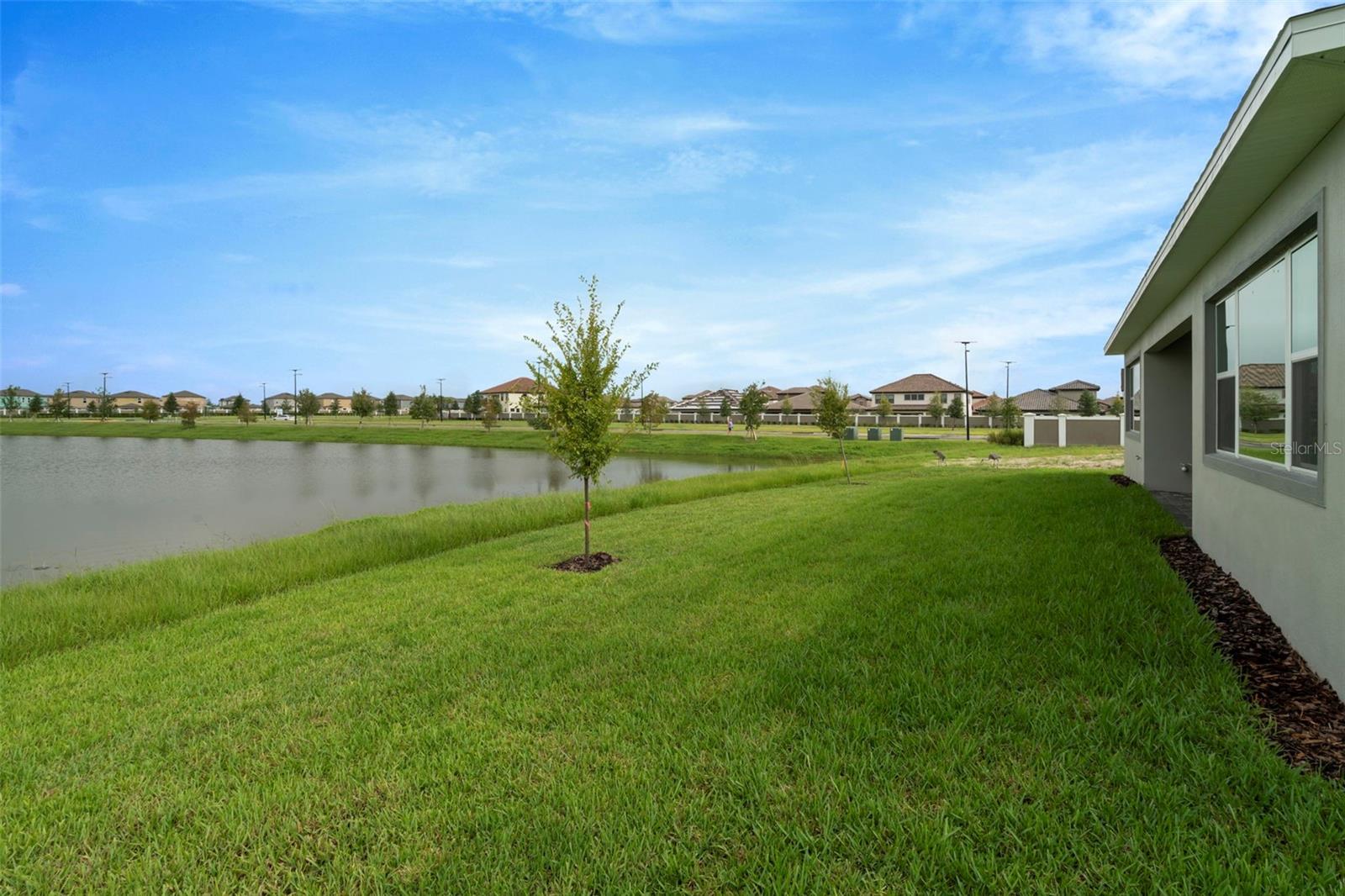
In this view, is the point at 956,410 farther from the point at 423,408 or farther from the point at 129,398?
the point at 129,398

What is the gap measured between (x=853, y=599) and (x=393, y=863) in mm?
4450

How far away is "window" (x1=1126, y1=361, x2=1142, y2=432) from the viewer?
14.8 m

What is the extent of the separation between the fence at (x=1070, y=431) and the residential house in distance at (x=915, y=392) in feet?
157

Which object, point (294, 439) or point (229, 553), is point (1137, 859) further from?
point (294, 439)

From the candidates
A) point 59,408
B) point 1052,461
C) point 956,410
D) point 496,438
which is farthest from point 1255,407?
point 59,408

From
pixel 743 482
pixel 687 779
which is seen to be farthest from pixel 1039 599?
pixel 743 482

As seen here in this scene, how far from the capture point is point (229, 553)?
Answer: 1041 centimetres

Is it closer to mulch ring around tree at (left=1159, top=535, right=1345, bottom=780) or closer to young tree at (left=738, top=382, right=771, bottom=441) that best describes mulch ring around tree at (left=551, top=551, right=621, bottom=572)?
mulch ring around tree at (left=1159, top=535, right=1345, bottom=780)

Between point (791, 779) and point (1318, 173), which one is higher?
point (1318, 173)

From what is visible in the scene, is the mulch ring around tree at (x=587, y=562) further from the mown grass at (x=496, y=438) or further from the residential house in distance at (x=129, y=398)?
the residential house in distance at (x=129, y=398)

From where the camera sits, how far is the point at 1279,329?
5.40m

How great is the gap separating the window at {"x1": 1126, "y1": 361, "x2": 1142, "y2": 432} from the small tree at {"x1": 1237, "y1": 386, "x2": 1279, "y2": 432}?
8.87m

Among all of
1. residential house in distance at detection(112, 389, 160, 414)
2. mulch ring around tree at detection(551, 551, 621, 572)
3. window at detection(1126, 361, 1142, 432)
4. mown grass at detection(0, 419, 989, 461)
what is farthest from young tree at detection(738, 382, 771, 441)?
residential house in distance at detection(112, 389, 160, 414)

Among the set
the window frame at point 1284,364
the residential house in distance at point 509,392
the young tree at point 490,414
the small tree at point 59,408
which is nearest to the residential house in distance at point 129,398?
the small tree at point 59,408
